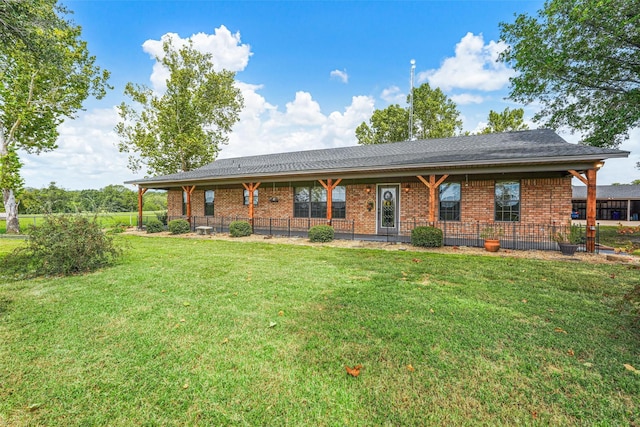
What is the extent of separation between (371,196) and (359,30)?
1060cm

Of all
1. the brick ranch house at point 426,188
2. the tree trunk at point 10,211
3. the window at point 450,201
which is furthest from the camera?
the tree trunk at point 10,211

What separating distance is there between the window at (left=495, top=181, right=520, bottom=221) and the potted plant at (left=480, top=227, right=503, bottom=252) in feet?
2.06

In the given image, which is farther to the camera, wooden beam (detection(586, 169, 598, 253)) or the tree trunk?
the tree trunk

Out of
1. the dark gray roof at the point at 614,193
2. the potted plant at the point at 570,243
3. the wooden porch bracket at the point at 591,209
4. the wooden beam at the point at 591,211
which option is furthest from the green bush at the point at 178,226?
the dark gray roof at the point at 614,193

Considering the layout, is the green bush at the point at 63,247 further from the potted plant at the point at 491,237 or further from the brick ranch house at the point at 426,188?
the potted plant at the point at 491,237

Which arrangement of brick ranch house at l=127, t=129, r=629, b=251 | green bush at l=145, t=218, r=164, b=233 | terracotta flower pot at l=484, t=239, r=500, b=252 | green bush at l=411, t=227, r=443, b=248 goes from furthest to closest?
1. green bush at l=145, t=218, r=164, b=233
2. green bush at l=411, t=227, r=443, b=248
3. brick ranch house at l=127, t=129, r=629, b=251
4. terracotta flower pot at l=484, t=239, r=500, b=252

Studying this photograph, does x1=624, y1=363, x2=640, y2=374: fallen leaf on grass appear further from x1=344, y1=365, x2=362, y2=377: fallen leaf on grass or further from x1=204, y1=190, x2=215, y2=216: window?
x1=204, y1=190, x2=215, y2=216: window

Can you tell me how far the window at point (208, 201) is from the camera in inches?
645

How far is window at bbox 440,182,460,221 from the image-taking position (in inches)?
429

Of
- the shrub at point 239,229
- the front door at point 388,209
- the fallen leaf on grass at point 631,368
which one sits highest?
the front door at point 388,209

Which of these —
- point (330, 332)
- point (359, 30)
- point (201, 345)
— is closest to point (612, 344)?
point (330, 332)

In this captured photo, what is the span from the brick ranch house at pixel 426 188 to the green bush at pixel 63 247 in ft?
22.7

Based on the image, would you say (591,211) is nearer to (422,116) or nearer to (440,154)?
(440,154)

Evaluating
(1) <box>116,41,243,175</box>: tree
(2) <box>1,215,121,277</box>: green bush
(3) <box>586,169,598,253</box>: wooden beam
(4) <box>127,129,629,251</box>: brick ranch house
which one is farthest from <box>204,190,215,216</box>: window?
(3) <box>586,169,598,253</box>: wooden beam
